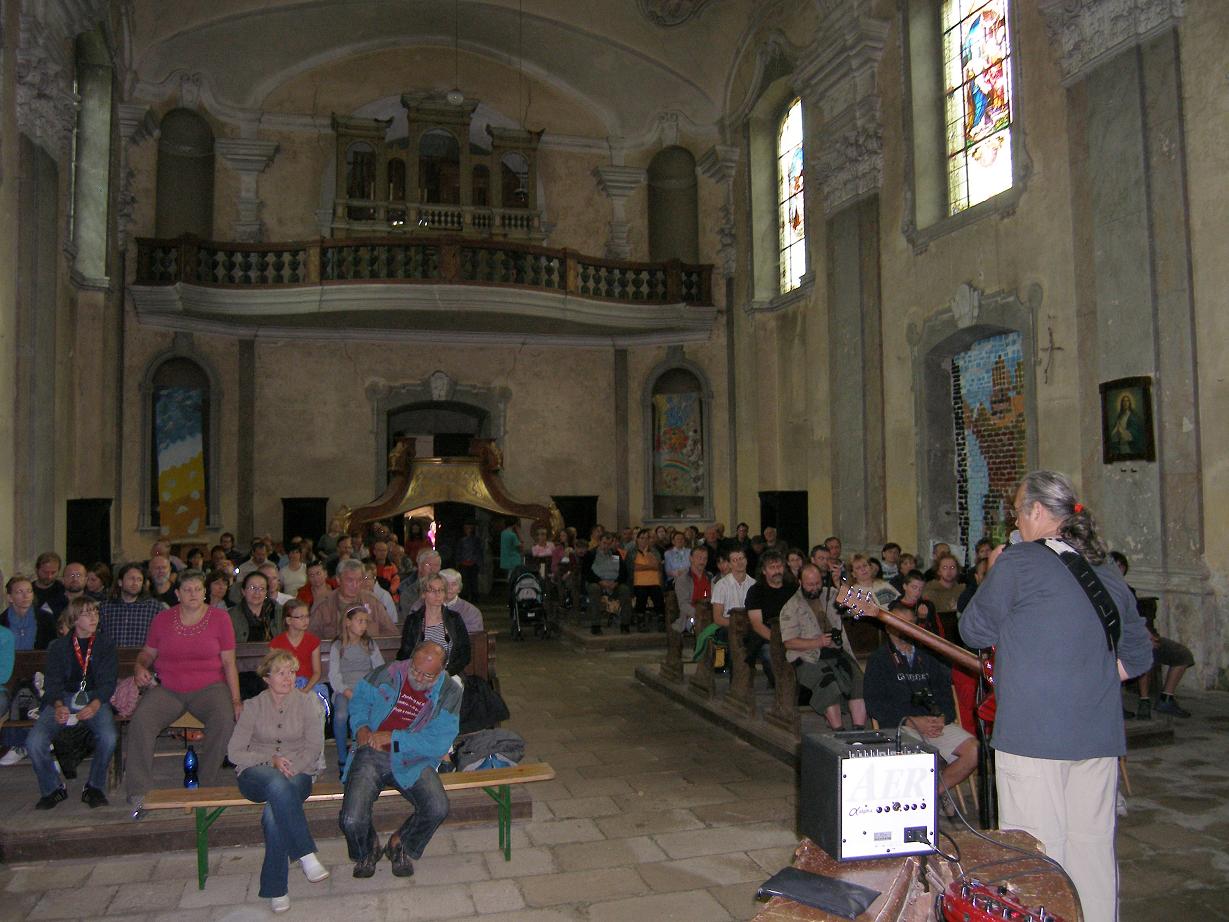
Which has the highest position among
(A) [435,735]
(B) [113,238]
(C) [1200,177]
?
(B) [113,238]

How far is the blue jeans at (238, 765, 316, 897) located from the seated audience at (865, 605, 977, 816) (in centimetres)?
330

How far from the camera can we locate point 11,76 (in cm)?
1013

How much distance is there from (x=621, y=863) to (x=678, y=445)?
48.4 feet

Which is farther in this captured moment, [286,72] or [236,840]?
[286,72]

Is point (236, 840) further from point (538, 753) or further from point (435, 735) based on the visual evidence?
point (538, 753)

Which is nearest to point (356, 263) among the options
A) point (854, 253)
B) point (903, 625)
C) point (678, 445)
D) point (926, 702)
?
point (678, 445)

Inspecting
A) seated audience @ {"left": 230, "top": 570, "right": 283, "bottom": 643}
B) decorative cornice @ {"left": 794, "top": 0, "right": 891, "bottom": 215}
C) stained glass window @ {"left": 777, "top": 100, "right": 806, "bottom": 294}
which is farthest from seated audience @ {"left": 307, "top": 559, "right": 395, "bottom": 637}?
stained glass window @ {"left": 777, "top": 100, "right": 806, "bottom": 294}

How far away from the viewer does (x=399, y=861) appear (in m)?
4.86

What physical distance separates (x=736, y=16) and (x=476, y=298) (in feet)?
23.6

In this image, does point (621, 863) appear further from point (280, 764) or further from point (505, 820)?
point (280, 764)

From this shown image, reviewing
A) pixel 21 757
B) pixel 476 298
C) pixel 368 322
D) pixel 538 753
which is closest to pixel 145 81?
pixel 368 322

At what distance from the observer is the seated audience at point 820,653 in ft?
22.8

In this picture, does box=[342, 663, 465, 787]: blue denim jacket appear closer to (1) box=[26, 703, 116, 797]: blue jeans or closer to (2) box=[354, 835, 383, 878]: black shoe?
(2) box=[354, 835, 383, 878]: black shoe

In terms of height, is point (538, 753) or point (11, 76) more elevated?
point (11, 76)
